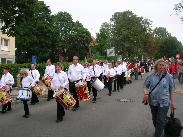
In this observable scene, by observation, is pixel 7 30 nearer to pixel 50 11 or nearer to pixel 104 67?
pixel 104 67

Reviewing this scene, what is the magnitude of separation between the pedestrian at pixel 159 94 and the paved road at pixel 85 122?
1411 millimetres

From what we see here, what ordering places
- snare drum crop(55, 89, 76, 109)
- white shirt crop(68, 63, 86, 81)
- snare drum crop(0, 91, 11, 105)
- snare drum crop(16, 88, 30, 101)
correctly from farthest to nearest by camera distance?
white shirt crop(68, 63, 86, 81), snare drum crop(0, 91, 11, 105), snare drum crop(16, 88, 30, 101), snare drum crop(55, 89, 76, 109)

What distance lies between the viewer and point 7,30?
671 inches

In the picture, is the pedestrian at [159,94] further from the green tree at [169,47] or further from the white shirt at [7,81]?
the green tree at [169,47]

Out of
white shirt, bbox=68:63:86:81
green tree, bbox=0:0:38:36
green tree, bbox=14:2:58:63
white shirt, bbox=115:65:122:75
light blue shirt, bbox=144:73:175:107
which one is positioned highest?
green tree, bbox=14:2:58:63

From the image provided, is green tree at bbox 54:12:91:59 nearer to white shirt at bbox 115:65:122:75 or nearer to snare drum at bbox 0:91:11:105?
white shirt at bbox 115:65:122:75

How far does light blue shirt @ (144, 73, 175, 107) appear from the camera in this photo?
28.1 ft

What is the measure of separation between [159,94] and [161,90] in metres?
0.09

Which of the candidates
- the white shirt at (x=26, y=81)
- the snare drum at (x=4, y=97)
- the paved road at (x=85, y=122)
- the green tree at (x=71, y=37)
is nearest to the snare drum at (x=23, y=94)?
the white shirt at (x=26, y=81)

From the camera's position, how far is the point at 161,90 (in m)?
8.58

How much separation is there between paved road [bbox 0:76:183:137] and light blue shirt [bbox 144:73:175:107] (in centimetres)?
161

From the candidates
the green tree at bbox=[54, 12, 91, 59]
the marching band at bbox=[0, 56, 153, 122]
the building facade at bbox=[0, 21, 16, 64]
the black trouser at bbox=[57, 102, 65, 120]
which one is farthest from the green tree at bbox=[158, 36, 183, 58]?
the black trouser at bbox=[57, 102, 65, 120]

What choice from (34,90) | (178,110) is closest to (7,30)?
(34,90)

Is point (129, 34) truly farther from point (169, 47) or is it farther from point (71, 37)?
point (169, 47)
